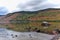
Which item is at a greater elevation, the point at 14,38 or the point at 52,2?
the point at 52,2

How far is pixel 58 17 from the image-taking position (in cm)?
170

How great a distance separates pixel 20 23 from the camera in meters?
1.78

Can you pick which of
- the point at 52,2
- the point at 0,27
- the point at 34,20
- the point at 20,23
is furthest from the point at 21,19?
the point at 52,2

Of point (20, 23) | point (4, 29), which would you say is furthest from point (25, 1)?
point (4, 29)

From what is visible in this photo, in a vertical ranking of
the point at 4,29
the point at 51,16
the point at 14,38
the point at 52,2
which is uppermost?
the point at 52,2

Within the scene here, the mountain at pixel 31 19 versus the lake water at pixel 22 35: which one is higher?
the mountain at pixel 31 19

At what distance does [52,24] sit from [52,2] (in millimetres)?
267

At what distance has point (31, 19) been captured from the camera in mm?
1760

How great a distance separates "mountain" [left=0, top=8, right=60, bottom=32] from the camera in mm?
1695

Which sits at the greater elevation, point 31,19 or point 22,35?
point 31,19

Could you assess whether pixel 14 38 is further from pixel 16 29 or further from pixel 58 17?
pixel 58 17

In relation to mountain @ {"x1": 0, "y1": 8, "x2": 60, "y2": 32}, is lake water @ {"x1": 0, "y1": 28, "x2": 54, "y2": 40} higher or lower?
lower

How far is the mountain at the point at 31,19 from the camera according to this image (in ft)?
5.56

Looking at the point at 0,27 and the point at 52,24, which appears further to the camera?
the point at 0,27
